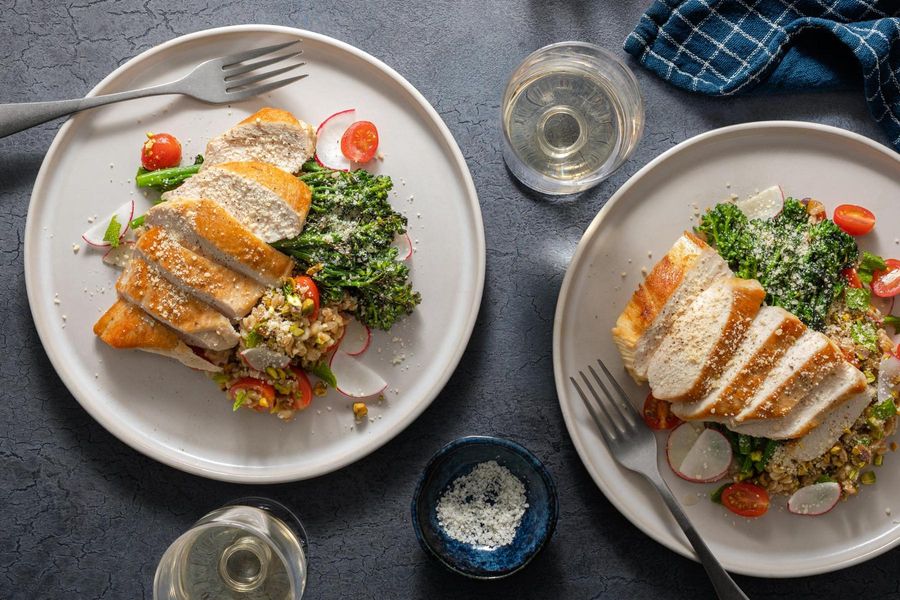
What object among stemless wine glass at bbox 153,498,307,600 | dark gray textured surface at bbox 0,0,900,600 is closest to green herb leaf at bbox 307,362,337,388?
dark gray textured surface at bbox 0,0,900,600

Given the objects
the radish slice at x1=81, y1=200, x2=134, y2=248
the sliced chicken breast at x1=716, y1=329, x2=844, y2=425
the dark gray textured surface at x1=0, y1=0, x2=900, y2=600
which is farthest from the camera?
the dark gray textured surface at x1=0, y1=0, x2=900, y2=600

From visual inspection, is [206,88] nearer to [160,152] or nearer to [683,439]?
[160,152]

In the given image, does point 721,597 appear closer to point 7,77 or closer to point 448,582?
point 448,582

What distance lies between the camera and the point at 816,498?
369 cm

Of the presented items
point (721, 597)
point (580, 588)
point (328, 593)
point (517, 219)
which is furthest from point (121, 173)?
point (721, 597)

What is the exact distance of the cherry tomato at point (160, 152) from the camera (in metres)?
3.68

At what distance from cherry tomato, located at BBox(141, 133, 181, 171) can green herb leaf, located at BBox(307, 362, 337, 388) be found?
1.28 meters

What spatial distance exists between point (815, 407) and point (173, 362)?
321 centimetres

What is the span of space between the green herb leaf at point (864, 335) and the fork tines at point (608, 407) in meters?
1.15

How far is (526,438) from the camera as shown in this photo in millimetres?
3881

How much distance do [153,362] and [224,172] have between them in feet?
3.56

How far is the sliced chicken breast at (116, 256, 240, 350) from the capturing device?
343cm

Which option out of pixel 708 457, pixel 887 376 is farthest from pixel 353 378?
pixel 887 376

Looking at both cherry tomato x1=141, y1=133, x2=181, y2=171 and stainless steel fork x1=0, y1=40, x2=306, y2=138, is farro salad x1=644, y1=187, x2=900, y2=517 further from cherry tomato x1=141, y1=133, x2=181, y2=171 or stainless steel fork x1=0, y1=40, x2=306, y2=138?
cherry tomato x1=141, y1=133, x2=181, y2=171
